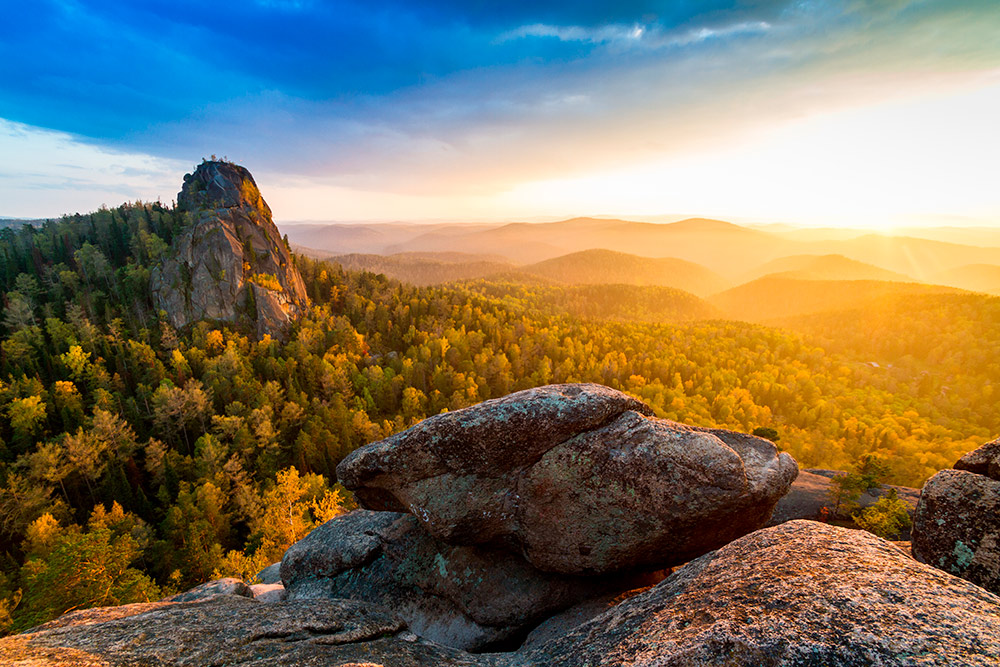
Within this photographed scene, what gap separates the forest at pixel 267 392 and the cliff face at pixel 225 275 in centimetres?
552

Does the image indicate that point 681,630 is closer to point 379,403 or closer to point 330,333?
point 379,403

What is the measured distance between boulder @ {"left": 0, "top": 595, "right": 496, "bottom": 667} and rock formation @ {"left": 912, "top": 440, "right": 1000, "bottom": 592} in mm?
12351

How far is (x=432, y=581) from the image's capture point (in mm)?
18062

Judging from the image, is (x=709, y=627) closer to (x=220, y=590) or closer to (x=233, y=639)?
(x=233, y=639)

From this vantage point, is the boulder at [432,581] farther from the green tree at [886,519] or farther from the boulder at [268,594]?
the green tree at [886,519]

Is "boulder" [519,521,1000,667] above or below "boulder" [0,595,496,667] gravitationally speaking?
above

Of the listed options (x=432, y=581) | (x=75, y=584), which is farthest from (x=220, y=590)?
(x=75, y=584)

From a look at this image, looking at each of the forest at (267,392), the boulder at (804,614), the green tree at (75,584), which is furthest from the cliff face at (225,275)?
the boulder at (804,614)

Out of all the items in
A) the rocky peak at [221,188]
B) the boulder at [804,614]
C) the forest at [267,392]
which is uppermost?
the rocky peak at [221,188]

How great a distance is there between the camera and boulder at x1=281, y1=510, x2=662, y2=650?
53.7ft

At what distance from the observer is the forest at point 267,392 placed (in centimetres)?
5303

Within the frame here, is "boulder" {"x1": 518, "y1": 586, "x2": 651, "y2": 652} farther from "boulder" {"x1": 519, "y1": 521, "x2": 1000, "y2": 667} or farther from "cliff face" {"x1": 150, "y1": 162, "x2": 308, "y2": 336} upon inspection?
"cliff face" {"x1": 150, "y1": 162, "x2": 308, "y2": 336}

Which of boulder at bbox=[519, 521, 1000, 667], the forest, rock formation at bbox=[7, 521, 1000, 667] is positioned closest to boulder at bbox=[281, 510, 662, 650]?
rock formation at bbox=[7, 521, 1000, 667]

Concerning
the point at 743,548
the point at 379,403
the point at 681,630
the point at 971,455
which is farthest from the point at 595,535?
the point at 379,403
